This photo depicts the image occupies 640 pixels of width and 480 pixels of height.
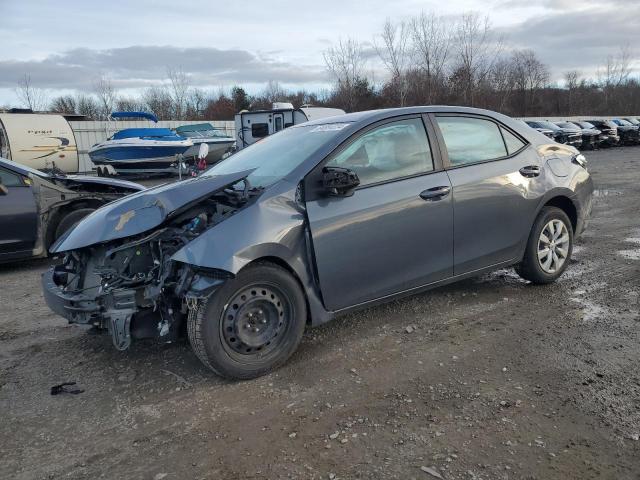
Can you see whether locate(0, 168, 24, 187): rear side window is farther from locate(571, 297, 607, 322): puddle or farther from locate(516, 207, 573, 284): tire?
locate(571, 297, 607, 322): puddle

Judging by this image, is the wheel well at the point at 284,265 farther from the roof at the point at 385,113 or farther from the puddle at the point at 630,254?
the puddle at the point at 630,254

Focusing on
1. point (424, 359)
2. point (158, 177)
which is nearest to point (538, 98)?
point (158, 177)

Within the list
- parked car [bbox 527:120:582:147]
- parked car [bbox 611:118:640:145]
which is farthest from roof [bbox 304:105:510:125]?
parked car [bbox 611:118:640:145]

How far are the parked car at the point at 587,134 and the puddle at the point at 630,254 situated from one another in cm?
2509

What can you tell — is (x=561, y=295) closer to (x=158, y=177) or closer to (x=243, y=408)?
(x=243, y=408)

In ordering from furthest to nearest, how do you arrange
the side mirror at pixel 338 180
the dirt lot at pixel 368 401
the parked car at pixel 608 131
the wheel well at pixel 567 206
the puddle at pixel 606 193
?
the parked car at pixel 608 131
the puddle at pixel 606 193
the wheel well at pixel 567 206
the side mirror at pixel 338 180
the dirt lot at pixel 368 401

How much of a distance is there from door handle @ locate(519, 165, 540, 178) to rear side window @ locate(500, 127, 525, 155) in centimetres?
19

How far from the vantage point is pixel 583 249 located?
667 cm

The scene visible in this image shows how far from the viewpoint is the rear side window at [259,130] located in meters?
15.6

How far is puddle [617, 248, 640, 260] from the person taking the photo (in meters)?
6.12

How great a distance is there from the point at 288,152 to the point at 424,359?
1.83 m

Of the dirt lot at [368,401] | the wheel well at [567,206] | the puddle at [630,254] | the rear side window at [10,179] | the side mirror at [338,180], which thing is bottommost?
the dirt lot at [368,401]

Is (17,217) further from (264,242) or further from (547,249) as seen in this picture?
(547,249)

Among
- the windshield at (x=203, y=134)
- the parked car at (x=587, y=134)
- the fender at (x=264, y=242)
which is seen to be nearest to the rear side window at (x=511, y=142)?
the fender at (x=264, y=242)
